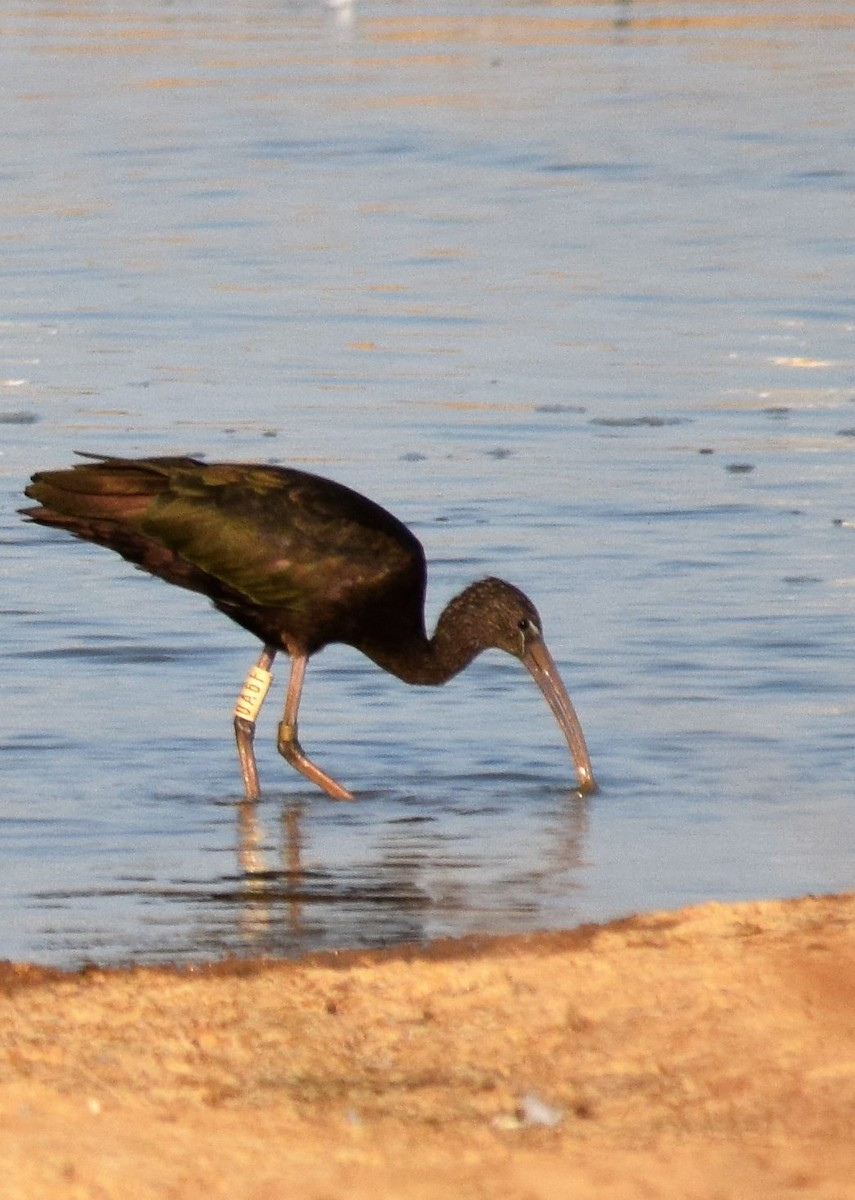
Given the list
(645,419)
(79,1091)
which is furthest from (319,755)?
(645,419)

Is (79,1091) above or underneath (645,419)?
above

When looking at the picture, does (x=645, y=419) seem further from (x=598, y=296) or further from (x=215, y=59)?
(x=215, y=59)

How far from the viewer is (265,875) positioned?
778 centimetres

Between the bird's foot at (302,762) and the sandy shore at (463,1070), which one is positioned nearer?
the sandy shore at (463,1070)

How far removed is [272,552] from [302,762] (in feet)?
2.36

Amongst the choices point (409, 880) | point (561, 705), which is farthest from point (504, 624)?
point (409, 880)

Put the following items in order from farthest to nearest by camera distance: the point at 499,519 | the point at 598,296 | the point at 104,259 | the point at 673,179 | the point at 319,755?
the point at 673,179
the point at 104,259
the point at 598,296
the point at 499,519
the point at 319,755

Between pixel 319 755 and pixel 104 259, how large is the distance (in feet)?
38.0

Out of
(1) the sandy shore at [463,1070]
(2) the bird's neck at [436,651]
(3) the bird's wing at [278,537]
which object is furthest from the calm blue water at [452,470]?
(1) the sandy shore at [463,1070]

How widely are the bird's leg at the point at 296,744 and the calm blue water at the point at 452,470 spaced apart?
0.27ft

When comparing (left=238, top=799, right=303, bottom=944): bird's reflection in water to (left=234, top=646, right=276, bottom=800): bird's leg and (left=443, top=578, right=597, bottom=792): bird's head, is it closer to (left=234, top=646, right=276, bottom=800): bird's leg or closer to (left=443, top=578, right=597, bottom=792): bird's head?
(left=234, top=646, right=276, bottom=800): bird's leg

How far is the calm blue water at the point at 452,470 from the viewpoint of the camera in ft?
26.0

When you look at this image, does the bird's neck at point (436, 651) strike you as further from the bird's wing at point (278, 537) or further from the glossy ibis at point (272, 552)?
the bird's wing at point (278, 537)

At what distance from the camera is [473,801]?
8.62m
